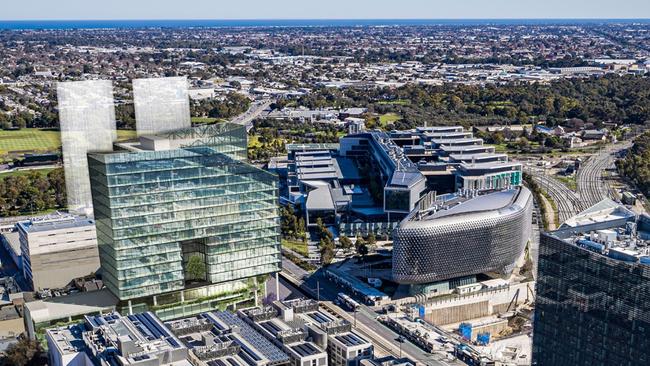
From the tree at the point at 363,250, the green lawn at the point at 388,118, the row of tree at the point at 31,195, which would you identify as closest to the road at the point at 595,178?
the tree at the point at 363,250

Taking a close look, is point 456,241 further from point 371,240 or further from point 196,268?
point 196,268

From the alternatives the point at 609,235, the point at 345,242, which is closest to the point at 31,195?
the point at 345,242

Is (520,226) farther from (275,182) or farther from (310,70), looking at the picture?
(310,70)

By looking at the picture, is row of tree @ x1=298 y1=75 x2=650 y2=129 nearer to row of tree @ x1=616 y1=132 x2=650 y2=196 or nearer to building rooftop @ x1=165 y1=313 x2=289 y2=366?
row of tree @ x1=616 y1=132 x2=650 y2=196

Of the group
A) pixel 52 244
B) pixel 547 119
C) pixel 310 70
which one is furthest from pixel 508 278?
pixel 310 70

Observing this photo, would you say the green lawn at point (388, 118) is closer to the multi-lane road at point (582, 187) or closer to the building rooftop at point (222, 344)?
the multi-lane road at point (582, 187)

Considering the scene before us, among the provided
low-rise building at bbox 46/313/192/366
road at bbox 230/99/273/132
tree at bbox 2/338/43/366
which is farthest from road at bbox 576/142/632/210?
tree at bbox 2/338/43/366
